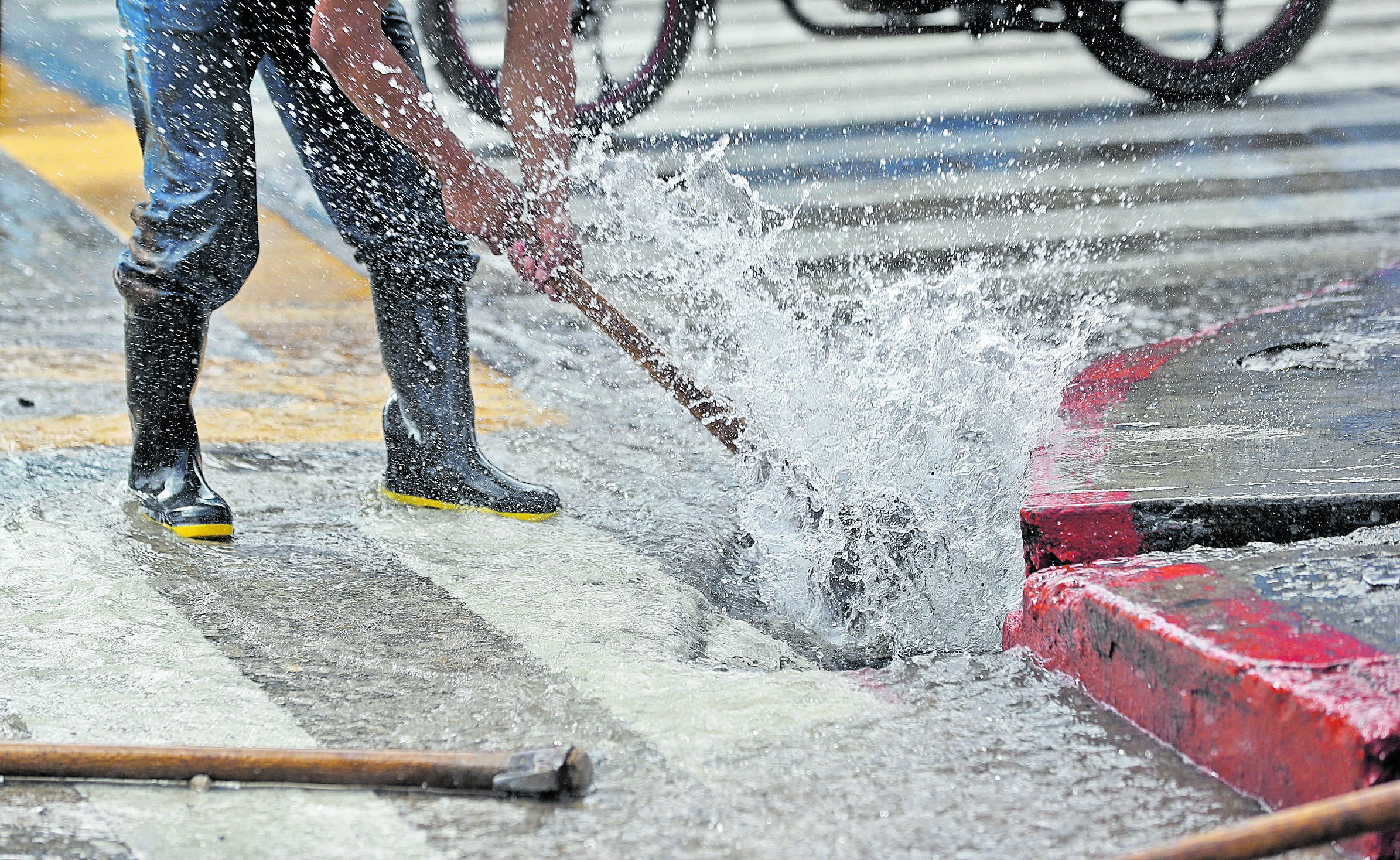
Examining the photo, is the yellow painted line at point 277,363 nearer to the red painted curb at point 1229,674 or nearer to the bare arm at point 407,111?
the bare arm at point 407,111

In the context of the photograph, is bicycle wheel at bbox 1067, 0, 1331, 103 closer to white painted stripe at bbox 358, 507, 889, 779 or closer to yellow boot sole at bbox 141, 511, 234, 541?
white painted stripe at bbox 358, 507, 889, 779

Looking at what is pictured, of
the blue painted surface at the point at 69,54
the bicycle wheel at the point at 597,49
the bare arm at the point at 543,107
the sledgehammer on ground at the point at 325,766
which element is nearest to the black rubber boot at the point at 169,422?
the bare arm at the point at 543,107

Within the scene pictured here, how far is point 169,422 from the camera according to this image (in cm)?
259

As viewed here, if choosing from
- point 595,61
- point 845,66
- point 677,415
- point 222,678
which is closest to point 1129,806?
point 222,678

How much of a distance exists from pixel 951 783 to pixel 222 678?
1.07 metres

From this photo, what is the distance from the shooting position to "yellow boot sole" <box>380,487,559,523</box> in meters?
2.73

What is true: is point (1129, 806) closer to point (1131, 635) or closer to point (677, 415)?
point (1131, 635)

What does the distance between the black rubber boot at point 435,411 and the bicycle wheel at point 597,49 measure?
3685mm

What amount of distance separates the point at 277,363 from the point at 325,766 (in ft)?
8.99

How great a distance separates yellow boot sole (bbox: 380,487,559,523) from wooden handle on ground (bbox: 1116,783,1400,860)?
177 cm

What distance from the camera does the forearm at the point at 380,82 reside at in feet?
7.28

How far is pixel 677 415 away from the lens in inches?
138

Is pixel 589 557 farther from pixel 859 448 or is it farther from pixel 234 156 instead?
pixel 234 156

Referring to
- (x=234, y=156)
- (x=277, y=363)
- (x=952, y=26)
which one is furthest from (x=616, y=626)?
(x=952, y=26)
